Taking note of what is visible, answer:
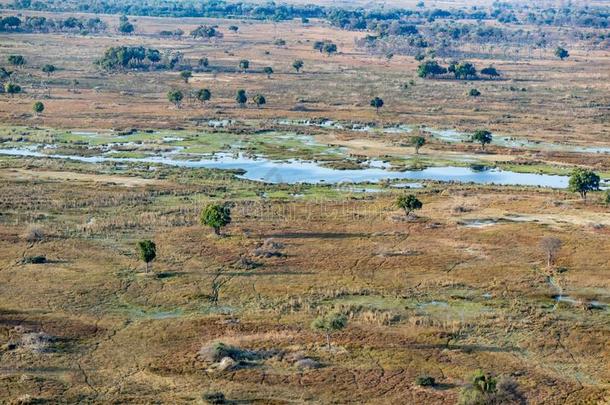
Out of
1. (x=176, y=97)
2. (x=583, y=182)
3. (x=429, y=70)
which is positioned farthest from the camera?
(x=429, y=70)

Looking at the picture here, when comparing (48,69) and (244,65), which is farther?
(244,65)

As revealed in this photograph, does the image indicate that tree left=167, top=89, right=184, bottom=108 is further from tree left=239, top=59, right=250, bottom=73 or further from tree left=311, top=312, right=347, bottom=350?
tree left=311, top=312, right=347, bottom=350

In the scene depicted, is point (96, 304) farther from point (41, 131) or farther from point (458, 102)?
point (458, 102)

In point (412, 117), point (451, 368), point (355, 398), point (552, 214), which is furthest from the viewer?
point (412, 117)

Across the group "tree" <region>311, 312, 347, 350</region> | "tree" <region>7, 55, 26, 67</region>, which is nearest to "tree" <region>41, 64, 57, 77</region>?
"tree" <region>7, 55, 26, 67</region>

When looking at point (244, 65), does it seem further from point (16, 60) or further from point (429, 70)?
point (16, 60)

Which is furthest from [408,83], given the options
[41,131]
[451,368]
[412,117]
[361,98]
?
[451,368]

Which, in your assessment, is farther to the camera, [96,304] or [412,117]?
[412,117]

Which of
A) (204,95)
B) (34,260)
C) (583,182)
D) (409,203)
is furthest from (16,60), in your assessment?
(583,182)

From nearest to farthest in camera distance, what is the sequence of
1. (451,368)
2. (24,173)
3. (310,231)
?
(451,368) → (310,231) → (24,173)
